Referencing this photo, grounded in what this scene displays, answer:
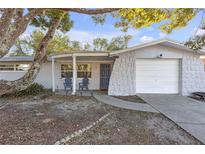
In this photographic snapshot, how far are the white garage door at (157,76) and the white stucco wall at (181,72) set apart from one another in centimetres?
39

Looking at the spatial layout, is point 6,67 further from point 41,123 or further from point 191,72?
point 191,72

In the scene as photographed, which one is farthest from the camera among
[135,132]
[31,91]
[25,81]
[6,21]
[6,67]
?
[6,67]

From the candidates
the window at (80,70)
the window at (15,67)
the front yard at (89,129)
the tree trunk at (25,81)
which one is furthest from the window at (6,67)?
the tree trunk at (25,81)

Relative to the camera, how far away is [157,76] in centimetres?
1047

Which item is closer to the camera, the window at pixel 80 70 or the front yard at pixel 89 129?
the front yard at pixel 89 129

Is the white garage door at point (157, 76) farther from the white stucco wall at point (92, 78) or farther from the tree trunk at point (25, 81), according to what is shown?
the tree trunk at point (25, 81)

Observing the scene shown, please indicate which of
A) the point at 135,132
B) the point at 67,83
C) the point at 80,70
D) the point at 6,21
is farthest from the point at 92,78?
the point at 6,21

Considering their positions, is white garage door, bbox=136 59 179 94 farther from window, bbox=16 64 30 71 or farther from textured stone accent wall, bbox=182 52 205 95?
window, bbox=16 64 30 71

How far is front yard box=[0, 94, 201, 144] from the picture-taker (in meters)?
3.83

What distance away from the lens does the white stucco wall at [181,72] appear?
10062mm

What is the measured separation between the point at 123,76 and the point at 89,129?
6053 millimetres
